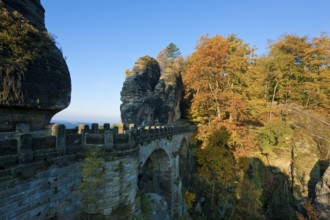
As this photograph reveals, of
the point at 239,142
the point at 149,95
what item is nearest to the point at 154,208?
the point at 239,142

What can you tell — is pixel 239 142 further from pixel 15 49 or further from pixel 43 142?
pixel 15 49

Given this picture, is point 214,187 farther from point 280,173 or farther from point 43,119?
point 43,119

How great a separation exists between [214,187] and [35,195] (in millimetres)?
18319

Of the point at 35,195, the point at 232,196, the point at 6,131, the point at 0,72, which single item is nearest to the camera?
the point at 35,195

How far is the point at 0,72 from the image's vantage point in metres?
6.90

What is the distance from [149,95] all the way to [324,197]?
20410 mm

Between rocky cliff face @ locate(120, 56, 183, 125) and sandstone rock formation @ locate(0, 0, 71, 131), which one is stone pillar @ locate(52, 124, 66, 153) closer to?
sandstone rock formation @ locate(0, 0, 71, 131)

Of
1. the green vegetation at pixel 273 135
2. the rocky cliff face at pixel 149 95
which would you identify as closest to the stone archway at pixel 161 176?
the rocky cliff face at pixel 149 95

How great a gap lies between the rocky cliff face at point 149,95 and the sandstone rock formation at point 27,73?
13781 millimetres

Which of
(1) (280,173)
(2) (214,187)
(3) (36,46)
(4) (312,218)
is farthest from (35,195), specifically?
(1) (280,173)

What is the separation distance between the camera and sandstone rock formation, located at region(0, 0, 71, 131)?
721cm

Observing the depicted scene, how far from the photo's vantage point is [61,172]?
7191 millimetres

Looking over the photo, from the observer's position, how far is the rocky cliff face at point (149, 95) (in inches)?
973

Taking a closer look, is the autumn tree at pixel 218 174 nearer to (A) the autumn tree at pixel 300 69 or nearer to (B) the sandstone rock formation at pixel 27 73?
(A) the autumn tree at pixel 300 69
